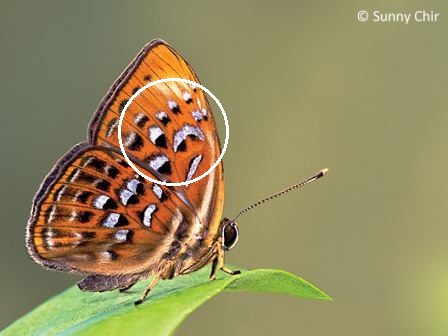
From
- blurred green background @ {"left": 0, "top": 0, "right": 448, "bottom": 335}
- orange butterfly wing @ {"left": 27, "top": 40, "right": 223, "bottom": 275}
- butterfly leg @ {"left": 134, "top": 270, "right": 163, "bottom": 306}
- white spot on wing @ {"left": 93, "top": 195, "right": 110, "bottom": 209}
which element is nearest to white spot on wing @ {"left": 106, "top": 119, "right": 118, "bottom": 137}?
orange butterfly wing @ {"left": 27, "top": 40, "right": 223, "bottom": 275}

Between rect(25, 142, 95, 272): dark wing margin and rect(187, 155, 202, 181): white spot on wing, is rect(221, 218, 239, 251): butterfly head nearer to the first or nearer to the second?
rect(187, 155, 202, 181): white spot on wing

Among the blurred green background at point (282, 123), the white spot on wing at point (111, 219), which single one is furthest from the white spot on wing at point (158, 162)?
the blurred green background at point (282, 123)

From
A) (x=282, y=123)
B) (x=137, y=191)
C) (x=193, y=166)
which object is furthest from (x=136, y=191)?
(x=282, y=123)

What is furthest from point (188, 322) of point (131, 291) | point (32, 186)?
point (131, 291)

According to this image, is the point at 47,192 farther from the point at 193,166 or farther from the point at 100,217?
the point at 193,166

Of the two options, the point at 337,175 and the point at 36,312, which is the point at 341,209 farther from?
the point at 36,312

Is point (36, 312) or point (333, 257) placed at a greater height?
point (36, 312)

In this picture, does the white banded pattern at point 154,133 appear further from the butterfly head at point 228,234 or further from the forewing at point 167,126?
the butterfly head at point 228,234
